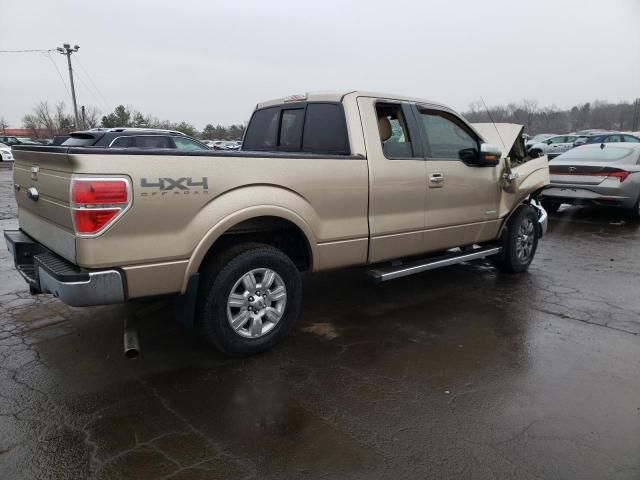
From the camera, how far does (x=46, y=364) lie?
3551 millimetres

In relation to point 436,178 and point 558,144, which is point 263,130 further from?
point 558,144

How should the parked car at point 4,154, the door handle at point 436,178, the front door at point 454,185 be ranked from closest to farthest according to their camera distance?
the door handle at point 436,178 → the front door at point 454,185 → the parked car at point 4,154

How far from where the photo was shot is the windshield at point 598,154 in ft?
31.8

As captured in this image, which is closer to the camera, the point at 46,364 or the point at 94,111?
the point at 46,364

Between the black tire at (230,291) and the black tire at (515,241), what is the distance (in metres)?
3.19

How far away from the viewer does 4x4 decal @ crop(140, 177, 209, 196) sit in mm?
2965

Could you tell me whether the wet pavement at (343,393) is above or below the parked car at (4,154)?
below

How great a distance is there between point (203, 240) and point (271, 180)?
0.68m

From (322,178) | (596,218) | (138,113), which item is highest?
(138,113)

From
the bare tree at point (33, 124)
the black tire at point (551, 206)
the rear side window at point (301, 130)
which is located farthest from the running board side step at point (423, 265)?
the bare tree at point (33, 124)

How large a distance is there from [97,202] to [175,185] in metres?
0.47

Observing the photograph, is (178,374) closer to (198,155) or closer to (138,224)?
(138,224)

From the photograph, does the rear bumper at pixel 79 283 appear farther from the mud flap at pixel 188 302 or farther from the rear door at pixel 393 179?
the rear door at pixel 393 179

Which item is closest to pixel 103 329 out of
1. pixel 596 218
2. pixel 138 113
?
pixel 596 218
